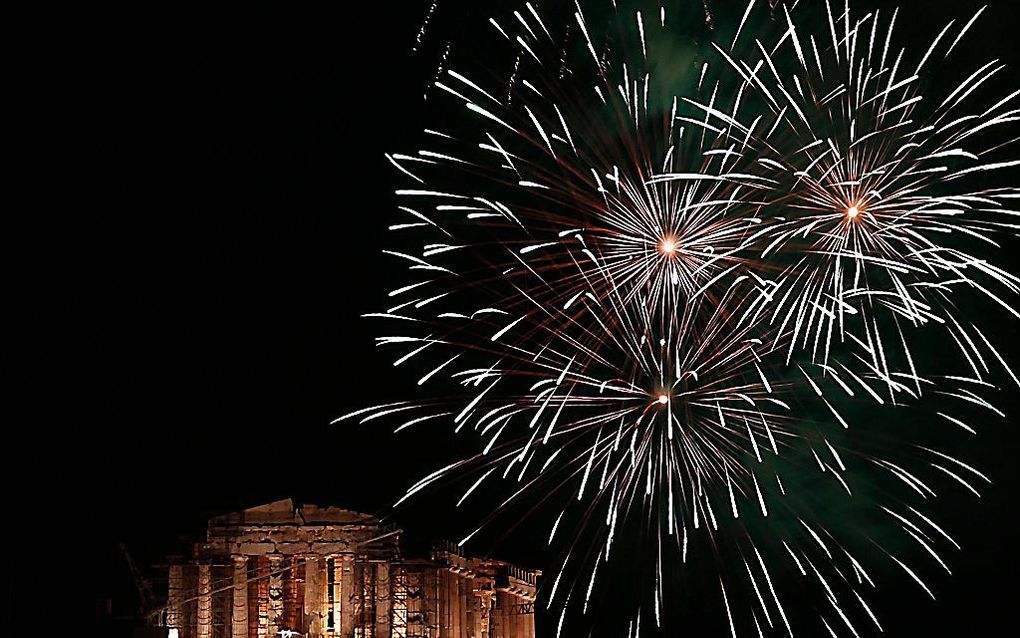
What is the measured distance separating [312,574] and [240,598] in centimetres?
124

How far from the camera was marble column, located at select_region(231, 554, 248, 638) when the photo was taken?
15.6 metres

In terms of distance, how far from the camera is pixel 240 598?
15648 millimetres

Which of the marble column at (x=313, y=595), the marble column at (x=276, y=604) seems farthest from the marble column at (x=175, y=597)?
the marble column at (x=313, y=595)

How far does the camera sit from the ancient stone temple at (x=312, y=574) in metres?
15.4

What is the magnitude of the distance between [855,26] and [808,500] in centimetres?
1075

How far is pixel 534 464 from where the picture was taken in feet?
64.7

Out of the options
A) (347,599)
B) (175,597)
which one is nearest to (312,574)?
(347,599)

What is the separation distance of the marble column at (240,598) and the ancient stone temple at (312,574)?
14mm

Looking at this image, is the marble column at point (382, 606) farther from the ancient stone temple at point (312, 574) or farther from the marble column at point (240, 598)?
the marble column at point (240, 598)

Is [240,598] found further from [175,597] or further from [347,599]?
[347,599]

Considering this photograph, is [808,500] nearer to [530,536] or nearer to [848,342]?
[848,342]

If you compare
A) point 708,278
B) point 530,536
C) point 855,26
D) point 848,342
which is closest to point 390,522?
point 530,536

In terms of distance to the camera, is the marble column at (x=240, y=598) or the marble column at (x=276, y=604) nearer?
the marble column at (x=240, y=598)

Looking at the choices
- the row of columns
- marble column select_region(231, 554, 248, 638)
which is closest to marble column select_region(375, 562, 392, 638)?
the row of columns
